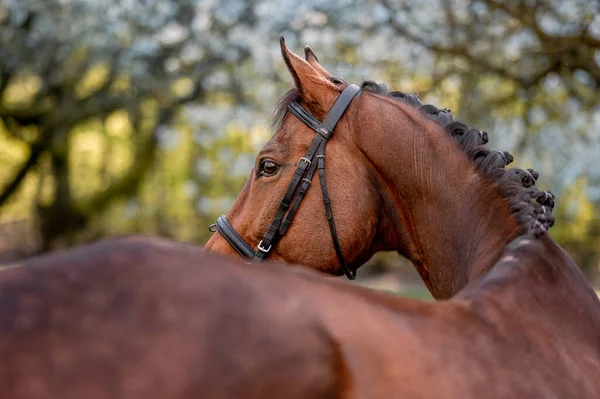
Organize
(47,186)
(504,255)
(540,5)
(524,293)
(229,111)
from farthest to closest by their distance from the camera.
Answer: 1. (47,186)
2. (229,111)
3. (540,5)
4. (504,255)
5. (524,293)

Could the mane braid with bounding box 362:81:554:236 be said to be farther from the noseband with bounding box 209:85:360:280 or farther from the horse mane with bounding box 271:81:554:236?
the noseband with bounding box 209:85:360:280

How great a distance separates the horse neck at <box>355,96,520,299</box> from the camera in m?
3.34

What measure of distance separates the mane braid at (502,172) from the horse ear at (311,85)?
21 centimetres

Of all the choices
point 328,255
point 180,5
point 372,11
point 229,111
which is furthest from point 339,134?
point 229,111

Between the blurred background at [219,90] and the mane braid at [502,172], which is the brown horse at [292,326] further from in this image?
the blurred background at [219,90]

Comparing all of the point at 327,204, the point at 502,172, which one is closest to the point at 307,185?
the point at 327,204

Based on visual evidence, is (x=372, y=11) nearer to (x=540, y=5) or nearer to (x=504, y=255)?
(x=540, y=5)

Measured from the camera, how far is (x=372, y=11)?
1382 cm

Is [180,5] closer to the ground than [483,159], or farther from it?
closer to the ground

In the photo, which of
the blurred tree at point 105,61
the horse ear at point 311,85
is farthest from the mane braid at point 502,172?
the blurred tree at point 105,61

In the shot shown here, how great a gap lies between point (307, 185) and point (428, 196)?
63cm

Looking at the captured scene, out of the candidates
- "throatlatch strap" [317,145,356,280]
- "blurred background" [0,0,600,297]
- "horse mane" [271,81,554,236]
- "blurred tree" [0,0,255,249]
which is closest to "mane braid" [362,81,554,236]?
"horse mane" [271,81,554,236]

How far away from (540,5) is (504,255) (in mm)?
11491

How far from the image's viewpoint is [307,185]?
3826mm
